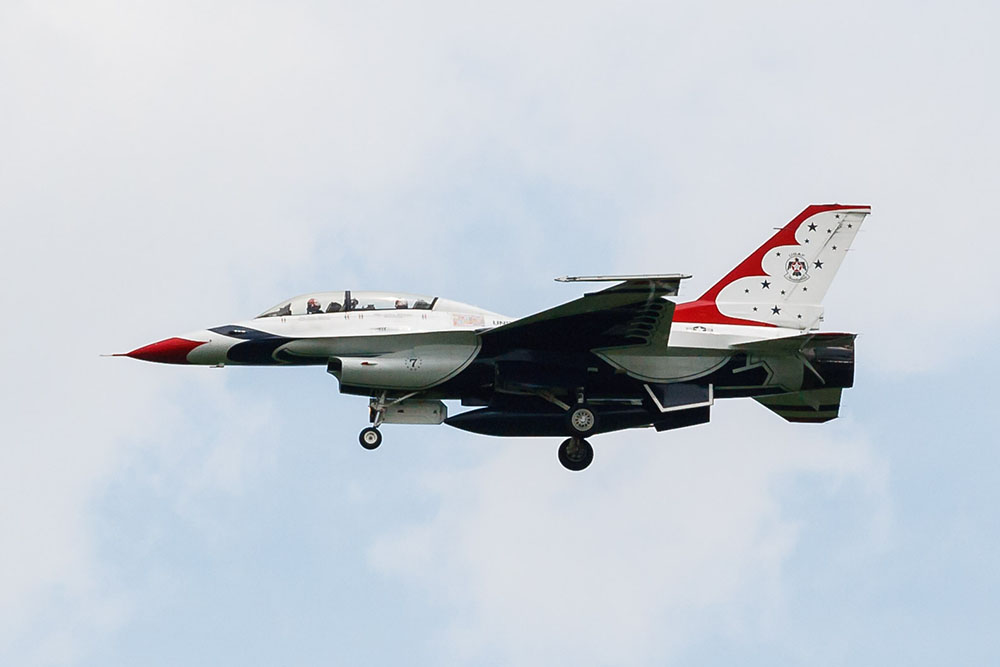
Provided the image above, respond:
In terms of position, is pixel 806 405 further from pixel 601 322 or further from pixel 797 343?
pixel 601 322

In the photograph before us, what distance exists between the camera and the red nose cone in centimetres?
2988

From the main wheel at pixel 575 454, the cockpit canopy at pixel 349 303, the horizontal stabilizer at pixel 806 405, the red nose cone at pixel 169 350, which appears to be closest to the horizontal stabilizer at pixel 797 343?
the horizontal stabilizer at pixel 806 405

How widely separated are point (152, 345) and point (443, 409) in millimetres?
5247

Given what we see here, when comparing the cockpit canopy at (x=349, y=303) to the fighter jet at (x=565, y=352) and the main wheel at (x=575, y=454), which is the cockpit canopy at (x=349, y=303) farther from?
the main wheel at (x=575, y=454)

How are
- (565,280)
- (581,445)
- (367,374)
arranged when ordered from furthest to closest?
(581,445) → (367,374) → (565,280)

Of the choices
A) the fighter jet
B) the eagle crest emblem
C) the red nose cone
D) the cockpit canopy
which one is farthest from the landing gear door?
the red nose cone

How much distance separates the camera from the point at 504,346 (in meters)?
29.6

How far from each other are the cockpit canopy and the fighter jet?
24 mm

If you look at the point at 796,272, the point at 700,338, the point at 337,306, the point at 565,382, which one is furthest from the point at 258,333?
the point at 796,272

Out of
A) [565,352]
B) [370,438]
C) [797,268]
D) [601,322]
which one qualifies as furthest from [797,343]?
[370,438]

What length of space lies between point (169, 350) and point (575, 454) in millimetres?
7573

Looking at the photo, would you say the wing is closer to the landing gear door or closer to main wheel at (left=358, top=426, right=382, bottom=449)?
the landing gear door

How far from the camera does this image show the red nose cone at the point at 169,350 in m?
29.9

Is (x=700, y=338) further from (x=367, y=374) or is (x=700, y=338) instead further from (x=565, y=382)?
(x=367, y=374)
